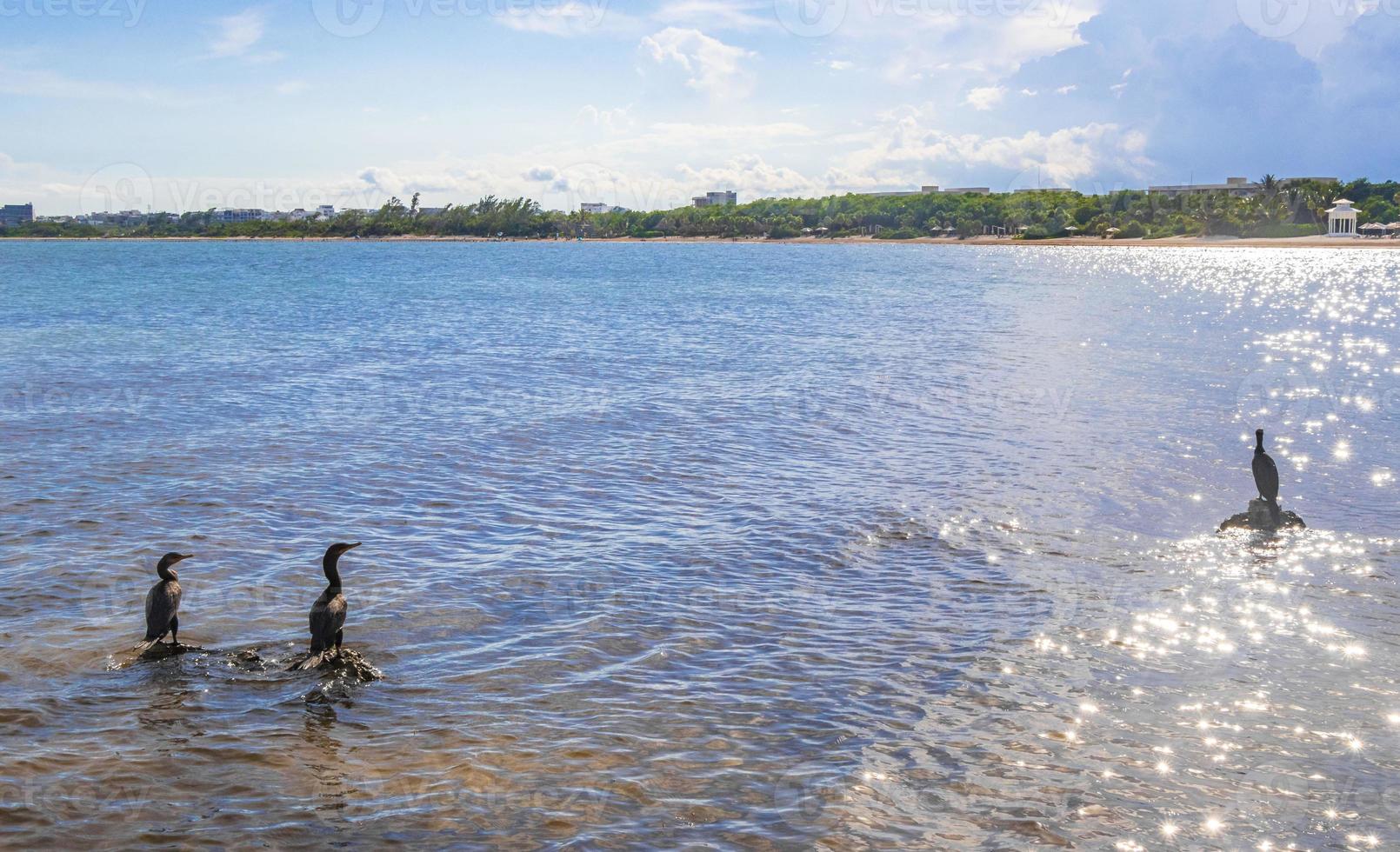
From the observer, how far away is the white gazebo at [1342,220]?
179 m

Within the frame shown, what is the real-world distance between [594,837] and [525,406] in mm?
20993

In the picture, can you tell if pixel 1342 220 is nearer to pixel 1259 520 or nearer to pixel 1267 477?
pixel 1267 477

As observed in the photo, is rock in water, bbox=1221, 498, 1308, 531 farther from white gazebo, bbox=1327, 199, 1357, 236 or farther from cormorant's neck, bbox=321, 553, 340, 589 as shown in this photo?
white gazebo, bbox=1327, 199, 1357, 236

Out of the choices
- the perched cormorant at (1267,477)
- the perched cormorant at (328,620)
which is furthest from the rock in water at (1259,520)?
the perched cormorant at (328,620)

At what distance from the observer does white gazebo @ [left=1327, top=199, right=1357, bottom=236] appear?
179 m

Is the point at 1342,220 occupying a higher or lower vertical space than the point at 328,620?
higher

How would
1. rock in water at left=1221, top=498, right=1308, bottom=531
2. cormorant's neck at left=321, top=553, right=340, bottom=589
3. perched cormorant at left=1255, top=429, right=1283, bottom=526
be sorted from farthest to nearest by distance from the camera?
perched cormorant at left=1255, top=429, right=1283, bottom=526 < rock in water at left=1221, top=498, right=1308, bottom=531 < cormorant's neck at left=321, top=553, right=340, bottom=589

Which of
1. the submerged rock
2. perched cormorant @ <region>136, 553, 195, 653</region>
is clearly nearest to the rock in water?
the submerged rock

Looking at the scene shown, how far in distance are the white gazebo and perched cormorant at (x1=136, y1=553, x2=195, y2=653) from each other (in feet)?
669

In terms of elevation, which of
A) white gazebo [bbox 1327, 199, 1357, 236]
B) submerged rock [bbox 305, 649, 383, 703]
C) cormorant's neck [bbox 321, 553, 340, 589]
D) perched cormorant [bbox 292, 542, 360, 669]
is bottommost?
Answer: submerged rock [bbox 305, 649, 383, 703]

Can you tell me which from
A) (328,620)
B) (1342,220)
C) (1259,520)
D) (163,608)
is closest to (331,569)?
(328,620)

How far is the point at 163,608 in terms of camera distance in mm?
10852

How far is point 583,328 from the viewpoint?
53688mm

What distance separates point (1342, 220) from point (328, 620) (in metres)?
206
